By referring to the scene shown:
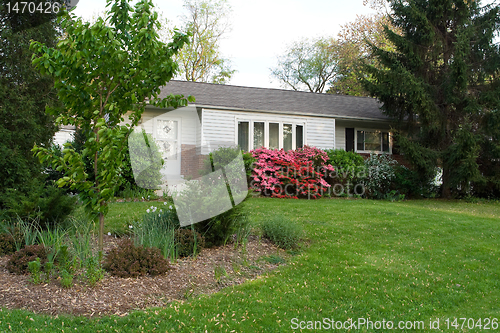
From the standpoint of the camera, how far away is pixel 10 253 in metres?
5.03

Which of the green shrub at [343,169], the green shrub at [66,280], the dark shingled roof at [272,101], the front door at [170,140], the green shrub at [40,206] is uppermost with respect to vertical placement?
the dark shingled roof at [272,101]

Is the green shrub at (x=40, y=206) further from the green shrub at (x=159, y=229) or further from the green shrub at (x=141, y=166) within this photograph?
the green shrub at (x=141, y=166)

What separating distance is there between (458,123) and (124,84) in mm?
14858

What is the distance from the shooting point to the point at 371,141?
18.5 m

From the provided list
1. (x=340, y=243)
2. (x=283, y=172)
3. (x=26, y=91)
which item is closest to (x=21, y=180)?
(x=26, y=91)

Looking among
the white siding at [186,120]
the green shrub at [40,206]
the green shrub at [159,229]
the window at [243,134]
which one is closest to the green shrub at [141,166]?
the white siding at [186,120]

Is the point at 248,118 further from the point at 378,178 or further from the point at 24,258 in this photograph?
the point at 24,258

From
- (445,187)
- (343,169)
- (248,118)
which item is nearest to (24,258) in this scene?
(248,118)

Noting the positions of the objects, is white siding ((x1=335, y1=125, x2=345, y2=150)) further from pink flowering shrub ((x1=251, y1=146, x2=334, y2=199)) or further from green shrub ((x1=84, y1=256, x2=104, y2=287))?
green shrub ((x1=84, y1=256, x2=104, y2=287))

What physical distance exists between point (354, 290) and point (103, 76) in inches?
153

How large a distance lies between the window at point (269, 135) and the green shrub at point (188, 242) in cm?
996

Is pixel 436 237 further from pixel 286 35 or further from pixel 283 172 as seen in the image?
pixel 286 35

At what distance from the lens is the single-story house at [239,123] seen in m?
15.1

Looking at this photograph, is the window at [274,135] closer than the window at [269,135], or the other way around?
the window at [269,135]
